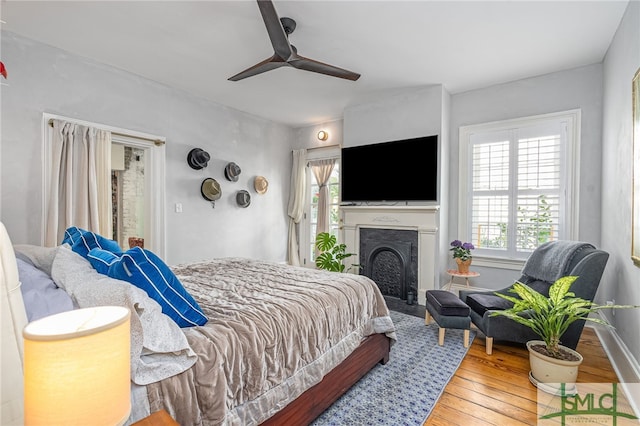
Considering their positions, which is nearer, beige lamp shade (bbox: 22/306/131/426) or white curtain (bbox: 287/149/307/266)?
beige lamp shade (bbox: 22/306/131/426)

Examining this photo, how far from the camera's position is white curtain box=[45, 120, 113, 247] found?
284 cm

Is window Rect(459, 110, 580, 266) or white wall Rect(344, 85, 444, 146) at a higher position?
white wall Rect(344, 85, 444, 146)

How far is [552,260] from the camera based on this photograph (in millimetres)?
2758

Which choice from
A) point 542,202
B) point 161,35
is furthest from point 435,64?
point 161,35

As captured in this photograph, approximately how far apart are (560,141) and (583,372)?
8.04 ft

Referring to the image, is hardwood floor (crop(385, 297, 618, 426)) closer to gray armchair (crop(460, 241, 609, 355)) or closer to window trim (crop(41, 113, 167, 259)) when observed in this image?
gray armchair (crop(460, 241, 609, 355))

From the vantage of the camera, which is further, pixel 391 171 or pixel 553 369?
pixel 391 171

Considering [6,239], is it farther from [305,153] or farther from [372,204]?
[305,153]

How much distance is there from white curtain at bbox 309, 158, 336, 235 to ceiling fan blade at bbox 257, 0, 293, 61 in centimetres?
301

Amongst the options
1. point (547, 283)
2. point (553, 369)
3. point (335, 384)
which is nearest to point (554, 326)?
point (553, 369)

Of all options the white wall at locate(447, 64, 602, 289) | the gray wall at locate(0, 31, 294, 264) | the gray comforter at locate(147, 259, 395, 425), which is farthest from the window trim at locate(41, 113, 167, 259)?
the white wall at locate(447, 64, 602, 289)

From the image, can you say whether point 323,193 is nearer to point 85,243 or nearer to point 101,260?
point 85,243

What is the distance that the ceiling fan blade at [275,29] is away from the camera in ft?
6.29

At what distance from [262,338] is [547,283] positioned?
2.76 m
